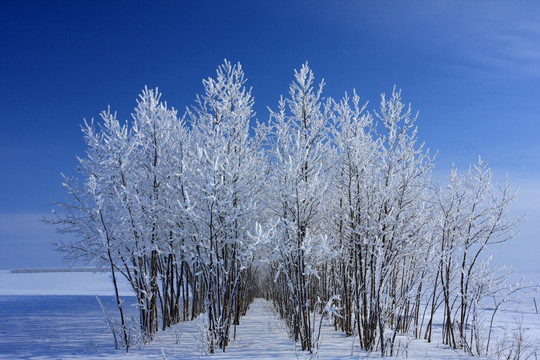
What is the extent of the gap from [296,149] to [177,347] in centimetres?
539

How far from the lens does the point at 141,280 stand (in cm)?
1007

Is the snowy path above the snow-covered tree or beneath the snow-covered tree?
beneath

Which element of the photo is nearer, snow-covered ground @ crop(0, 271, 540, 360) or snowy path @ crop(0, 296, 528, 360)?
snowy path @ crop(0, 296, 528, 360)

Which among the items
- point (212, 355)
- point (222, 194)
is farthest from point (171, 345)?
point (222, 194)

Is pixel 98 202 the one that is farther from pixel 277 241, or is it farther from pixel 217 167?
pixel 277 241

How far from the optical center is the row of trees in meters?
8.77

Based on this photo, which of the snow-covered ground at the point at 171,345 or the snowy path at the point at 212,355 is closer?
the snowy path at the point at 212,355

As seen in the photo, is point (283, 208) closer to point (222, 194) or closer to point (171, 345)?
point (222, 194)

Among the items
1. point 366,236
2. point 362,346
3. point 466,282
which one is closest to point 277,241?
point 366,236

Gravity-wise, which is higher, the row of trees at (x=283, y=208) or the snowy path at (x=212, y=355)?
the row of trees at (x=283, y=208)

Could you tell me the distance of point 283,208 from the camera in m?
9.21

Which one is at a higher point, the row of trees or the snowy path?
the row of trees

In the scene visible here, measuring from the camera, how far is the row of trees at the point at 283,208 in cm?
877

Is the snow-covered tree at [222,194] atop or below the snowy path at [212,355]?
atop
